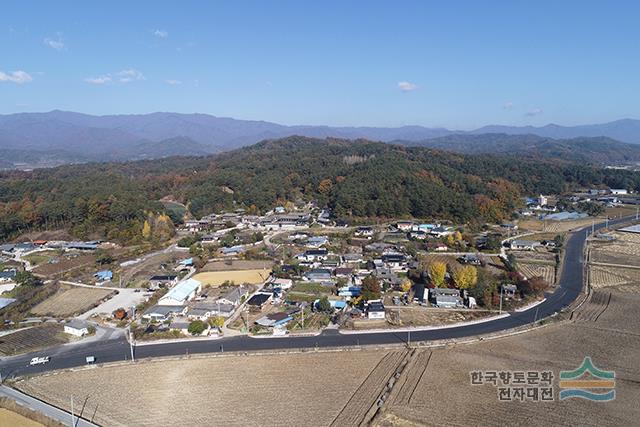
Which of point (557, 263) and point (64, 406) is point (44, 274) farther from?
point (557, 263)

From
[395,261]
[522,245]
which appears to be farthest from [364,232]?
[522,245]

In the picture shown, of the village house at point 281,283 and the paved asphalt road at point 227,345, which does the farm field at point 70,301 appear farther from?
the village house at point 281,283

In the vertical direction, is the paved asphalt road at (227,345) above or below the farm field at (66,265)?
below

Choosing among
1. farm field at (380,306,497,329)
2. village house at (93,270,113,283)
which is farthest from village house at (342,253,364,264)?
village house at (93,270,113,283)

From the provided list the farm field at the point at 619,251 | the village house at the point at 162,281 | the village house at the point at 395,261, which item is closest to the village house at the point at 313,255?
the village house at the point at 395,261

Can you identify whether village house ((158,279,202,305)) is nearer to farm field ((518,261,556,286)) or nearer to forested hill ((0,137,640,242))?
forested hill ((0,137,640,242))

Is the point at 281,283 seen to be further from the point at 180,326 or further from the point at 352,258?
the point at 180,326

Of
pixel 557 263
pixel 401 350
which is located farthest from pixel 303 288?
pixel 557 263

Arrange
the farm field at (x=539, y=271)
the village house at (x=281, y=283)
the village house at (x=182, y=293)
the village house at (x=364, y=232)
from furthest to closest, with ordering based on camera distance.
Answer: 1. the village house at (x=364, y=232)
2. the farm field at (x=539, y=271)
3. the village house at (x=281, y=283)
4. the village house at (x=182, y=293)
